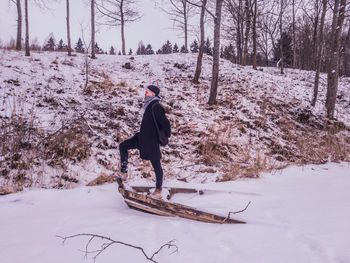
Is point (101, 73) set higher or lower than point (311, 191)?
higher

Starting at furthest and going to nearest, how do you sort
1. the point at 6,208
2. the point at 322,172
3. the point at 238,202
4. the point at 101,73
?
1. the point at 101,73
2. the point at 322,172
3. the point at 238,202
4. the point at 6,208

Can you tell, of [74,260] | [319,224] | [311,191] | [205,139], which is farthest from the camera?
[205,139]

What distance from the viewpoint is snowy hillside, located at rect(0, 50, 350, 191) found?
4.74 metres

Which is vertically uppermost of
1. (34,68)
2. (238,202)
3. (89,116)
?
(34,68)

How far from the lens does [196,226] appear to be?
2592 millimetres

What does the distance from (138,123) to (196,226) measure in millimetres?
5137

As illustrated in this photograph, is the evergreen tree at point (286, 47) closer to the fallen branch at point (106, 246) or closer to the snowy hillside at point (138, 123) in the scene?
the snowy hillside at point (138, 123)

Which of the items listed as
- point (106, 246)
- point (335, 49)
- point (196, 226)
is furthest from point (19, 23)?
point (335, 49)

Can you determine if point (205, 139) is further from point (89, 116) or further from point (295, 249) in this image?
point (295, 249)

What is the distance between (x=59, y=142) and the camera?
5168 mm

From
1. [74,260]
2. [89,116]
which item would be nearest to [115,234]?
[74,260]

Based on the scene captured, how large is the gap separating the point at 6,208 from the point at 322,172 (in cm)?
617

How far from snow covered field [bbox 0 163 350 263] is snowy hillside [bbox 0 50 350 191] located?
98cm

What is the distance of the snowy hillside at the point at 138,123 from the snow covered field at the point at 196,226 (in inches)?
38.4
